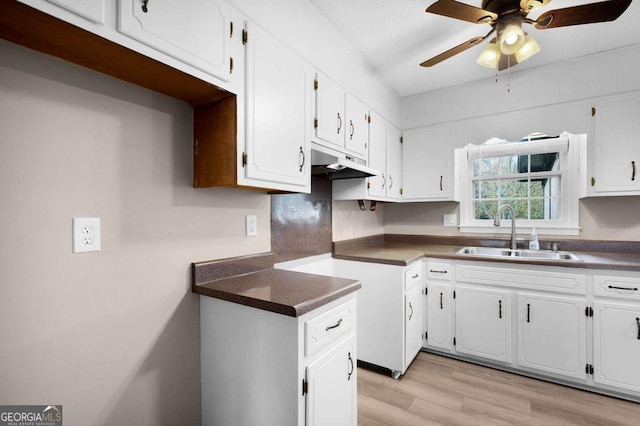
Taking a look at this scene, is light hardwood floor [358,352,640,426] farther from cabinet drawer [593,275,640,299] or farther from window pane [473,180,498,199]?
window pane [473,180,498,199]

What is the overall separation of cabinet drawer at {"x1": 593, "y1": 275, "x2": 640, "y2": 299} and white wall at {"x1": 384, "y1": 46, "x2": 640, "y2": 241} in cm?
70

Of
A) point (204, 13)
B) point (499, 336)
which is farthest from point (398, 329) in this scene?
point (204, 13)

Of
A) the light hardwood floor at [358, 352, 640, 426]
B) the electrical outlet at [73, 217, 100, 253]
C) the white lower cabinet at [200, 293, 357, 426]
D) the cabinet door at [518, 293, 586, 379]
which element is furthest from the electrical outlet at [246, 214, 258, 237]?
the cabinet door at [518, 293, 586, 379]

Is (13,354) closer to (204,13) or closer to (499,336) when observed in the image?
(204,13)

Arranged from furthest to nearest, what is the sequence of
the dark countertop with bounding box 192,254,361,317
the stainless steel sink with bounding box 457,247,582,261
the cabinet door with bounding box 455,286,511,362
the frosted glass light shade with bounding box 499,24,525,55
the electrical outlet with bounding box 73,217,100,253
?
the stainless steel sink with bounding box 457,247,582,261
the cabinet door with bounding box 455,286,511,362
the frosted glass light shade with bounding box 499,24,525,55
the dark countertop with bounding box 192,254,361,317
the electrical outlet with bounding box 73,217,100,253

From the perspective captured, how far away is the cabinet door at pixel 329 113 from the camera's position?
1759mm

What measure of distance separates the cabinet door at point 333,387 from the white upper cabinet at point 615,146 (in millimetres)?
2300

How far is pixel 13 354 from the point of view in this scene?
2.95ft

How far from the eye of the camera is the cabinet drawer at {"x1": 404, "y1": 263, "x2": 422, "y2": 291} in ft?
7.13

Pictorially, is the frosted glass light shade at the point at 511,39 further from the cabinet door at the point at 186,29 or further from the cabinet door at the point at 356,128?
the cabinet door at the point at 186,29

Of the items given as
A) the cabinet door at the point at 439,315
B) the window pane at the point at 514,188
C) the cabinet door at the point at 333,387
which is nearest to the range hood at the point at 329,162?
the cabinet door at the point at 333,387

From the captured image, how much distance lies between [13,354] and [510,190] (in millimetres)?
3449

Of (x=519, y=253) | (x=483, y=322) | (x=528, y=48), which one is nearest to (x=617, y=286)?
(x=519, y=253)

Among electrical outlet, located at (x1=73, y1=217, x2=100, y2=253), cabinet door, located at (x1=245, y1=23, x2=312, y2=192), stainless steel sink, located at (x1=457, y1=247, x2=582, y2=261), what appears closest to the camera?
electrical outlet, located at (x1=73, y1=217, x2=100, y2=253)
